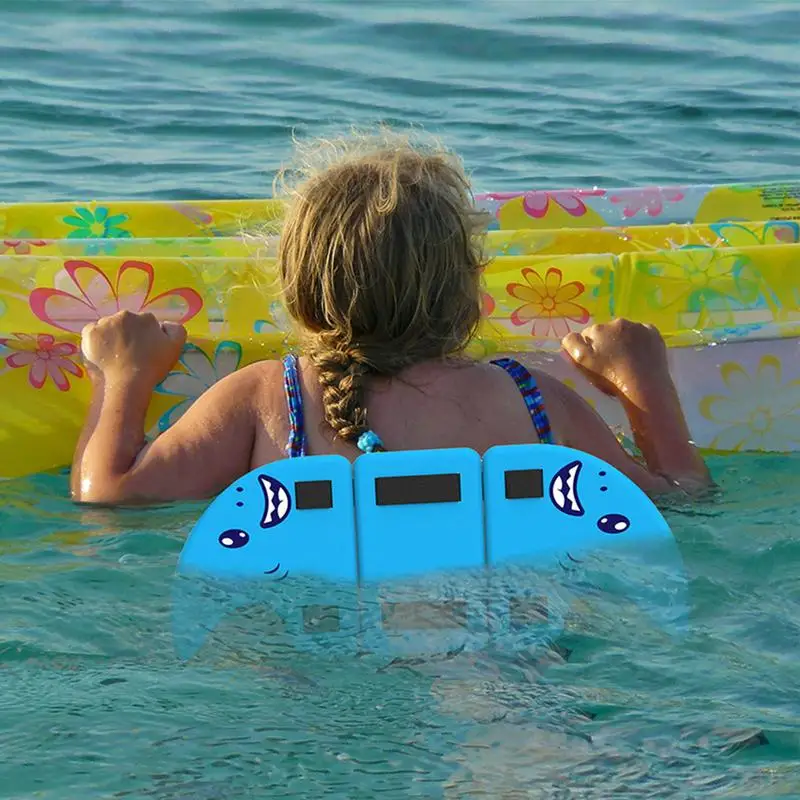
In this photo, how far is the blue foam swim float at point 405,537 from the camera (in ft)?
8.41

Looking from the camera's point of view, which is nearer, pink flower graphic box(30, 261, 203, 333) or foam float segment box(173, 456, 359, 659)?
foam float segment box(173, 456, 359, 659)

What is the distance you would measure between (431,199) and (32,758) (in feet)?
3.86

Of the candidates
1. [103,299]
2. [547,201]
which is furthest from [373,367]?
[547,201]

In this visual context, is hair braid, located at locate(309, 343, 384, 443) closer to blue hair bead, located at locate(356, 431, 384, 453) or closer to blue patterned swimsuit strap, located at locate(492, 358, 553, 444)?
blue hair bead, located at locate(356, 431, 384, 453)

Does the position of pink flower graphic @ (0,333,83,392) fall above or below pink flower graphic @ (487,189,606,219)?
below

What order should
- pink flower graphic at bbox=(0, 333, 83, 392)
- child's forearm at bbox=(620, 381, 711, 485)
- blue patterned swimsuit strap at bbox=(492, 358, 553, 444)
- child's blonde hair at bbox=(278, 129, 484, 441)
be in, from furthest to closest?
1. pink flower graphic at bbox=(0, 333, 83, 392)
2. child's forearm at bbox=(620, 381, 711, 485)
3. blue patterned swimsuit strap at bbox=(492, 358, 553, 444)
4. child's blonde hair at bbox=(278, 129, 484, 441)

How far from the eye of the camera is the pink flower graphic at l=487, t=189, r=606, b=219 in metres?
4.24

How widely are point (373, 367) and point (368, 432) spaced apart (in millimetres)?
120

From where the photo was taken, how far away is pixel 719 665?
8.32ft

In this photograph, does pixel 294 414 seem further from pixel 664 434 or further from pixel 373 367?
pixel 664 434

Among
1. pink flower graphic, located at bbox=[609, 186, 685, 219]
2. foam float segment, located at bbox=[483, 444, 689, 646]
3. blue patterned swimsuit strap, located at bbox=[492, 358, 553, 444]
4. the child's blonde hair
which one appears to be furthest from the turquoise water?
pink flower graphic, located at bbox=[609, 186, 685, 219]

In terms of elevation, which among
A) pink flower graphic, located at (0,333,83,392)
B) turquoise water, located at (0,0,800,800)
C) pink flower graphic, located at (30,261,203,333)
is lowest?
turquoise water, located at (0,0,800,800)

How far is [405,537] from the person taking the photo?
8.55 feet

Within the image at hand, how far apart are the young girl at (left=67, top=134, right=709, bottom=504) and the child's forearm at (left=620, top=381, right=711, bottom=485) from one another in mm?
155
